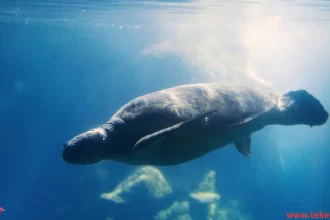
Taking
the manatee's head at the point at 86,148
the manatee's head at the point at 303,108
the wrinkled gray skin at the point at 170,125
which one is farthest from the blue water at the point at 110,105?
the manatee's head at the point at 86,148

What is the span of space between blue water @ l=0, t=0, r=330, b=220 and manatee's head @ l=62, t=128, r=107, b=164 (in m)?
13.6

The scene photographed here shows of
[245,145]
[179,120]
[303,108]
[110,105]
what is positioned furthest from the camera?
[110,105]

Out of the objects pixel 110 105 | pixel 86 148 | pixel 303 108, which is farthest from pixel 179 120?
pixel 110 105

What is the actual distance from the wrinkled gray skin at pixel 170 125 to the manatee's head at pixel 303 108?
723 millimetres

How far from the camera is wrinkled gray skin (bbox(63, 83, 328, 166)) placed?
13.4ft

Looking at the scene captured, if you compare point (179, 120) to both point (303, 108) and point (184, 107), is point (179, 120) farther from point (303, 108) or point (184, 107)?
point (303, 108)

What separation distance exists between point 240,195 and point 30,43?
44653 millimetres

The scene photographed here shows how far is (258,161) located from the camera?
2434cm

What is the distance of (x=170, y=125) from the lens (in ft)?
13.6

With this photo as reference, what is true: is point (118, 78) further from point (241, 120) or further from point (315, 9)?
point (241, 120)

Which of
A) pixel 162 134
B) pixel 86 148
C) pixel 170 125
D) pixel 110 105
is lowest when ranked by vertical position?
pixel 86 148

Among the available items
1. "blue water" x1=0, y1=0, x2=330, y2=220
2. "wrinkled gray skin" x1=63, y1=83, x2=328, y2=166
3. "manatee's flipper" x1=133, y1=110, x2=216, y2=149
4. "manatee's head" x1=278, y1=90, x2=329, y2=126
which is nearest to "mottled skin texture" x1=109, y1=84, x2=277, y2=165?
"wrinkled gray skin" x1=63, y1=83, x2=328, y2=166

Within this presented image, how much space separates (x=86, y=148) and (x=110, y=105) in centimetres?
2104

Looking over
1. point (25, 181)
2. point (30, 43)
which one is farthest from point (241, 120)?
point (30, 43)
